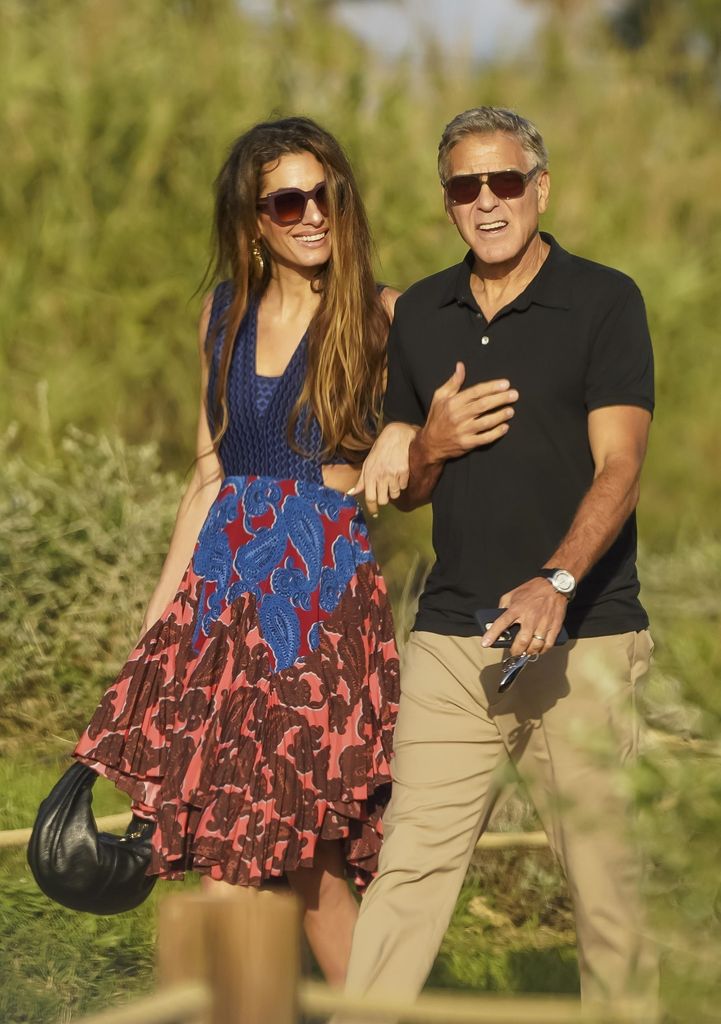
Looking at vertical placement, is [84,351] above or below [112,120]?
below

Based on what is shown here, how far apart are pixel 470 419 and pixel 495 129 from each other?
24.7 inches

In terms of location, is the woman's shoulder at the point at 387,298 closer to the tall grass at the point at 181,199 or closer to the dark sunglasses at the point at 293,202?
the dark sunglasses at the point at 293,202

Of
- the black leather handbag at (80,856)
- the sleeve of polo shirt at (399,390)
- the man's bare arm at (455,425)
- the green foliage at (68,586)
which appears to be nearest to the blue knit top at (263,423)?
the sleeve of polo shirt at (399,390)

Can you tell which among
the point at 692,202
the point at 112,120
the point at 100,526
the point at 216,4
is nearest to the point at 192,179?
the point at 112,120

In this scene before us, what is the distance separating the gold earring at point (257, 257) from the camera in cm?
436

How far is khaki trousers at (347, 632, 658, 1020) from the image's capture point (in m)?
3.49

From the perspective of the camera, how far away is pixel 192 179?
911cm

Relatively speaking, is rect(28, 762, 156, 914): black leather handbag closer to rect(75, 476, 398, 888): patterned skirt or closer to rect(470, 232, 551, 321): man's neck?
rect(75, 476, 398, 888): patterned skirt

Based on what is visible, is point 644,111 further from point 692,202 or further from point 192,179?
point 192,179

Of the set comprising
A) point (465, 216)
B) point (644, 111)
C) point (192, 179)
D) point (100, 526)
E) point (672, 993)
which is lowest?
point (672, 993)

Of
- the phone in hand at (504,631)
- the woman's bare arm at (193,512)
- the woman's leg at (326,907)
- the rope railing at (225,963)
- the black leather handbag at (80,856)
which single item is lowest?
the woman's leg at (326,907)

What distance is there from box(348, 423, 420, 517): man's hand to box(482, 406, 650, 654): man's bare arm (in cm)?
42

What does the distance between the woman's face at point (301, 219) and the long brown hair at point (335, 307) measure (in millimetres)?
20

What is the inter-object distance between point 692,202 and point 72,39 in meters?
4.66
